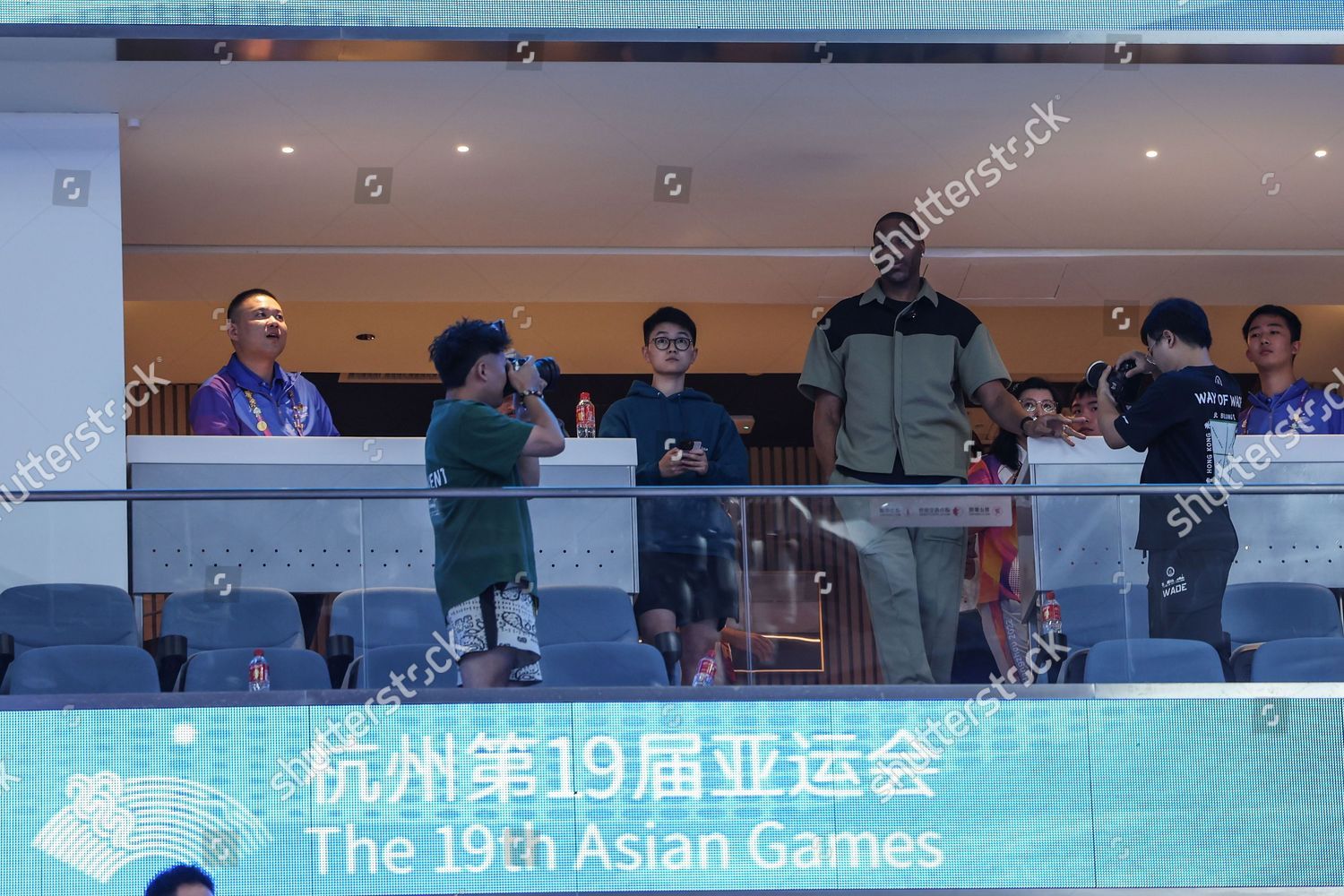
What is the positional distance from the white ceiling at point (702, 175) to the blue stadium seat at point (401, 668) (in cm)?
Answer: 249

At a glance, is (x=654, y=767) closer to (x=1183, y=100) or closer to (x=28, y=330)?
(x=28, y=330)

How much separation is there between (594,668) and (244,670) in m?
1.10

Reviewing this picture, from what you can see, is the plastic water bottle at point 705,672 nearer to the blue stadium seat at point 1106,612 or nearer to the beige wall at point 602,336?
the blue stadium seat at point 1106,612

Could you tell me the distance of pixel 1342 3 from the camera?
22.4 feet

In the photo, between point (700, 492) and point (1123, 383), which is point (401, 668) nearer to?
point (700, 492)

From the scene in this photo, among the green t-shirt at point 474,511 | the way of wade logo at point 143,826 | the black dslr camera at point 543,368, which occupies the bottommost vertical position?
the way of wade logo at point 143,826

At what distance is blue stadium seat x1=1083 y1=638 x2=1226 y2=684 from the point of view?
222 inches

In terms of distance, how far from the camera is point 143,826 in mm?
5199

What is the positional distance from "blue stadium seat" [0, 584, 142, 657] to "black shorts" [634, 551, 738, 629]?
1633mm

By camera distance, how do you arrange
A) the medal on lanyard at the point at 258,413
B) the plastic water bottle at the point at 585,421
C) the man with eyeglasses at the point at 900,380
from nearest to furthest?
the man with eyeglasses at the point at 900,380, the medal on lanyard at the point at 258,413, the plastic water bottle at the point at 585,421

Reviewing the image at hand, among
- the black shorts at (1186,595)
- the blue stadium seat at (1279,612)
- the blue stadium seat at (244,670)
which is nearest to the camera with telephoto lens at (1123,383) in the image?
the black shorts at (1186,595)

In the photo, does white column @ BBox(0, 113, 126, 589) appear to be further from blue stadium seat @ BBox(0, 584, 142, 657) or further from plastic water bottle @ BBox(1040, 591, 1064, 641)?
plastic water bottle @ BBox(1040, 591, 1064, 641)

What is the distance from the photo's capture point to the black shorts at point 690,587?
552 cm

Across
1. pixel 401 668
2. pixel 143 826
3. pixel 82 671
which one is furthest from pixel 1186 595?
pixel 82 671
